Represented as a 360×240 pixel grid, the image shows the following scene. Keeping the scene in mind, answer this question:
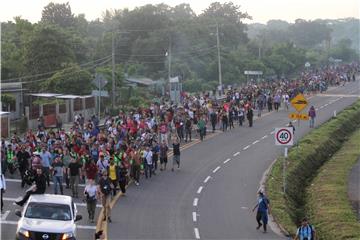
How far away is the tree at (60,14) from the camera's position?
114938 millimetres

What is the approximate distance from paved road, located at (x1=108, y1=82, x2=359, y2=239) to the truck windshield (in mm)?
1902

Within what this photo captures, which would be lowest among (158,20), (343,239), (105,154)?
(343,239)

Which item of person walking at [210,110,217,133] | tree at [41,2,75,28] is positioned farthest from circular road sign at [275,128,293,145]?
tree at [41,2,75,28]

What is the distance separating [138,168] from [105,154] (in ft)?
5.55

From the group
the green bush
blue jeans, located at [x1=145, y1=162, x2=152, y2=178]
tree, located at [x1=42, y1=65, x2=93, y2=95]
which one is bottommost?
the green bush

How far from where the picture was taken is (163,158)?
103 feet

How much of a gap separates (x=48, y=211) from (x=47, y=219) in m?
0.34

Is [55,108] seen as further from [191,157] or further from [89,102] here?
[191,157]

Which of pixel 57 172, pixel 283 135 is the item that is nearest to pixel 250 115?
pixel 283 135

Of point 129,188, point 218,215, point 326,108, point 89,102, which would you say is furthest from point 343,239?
point 326,108

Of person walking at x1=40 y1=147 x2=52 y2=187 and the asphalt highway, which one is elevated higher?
person walking at x1=40 y1=147 x2=52 y2=187

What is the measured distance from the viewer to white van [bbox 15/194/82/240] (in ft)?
60.0

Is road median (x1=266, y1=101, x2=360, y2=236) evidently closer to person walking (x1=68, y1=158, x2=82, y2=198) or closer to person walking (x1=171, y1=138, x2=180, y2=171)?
person walking (x1=171, y1=138, x2=180, y2=171)

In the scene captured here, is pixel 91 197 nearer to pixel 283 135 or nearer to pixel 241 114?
pixel 283 135
